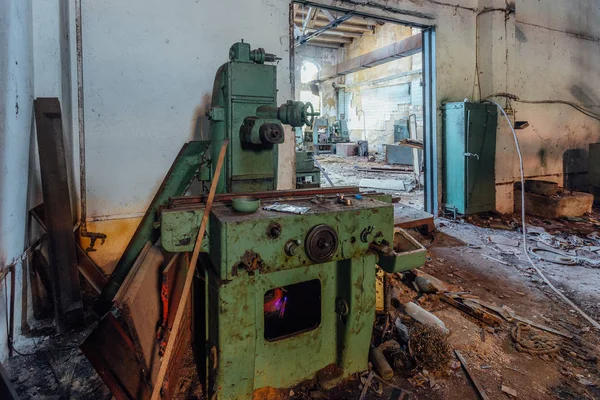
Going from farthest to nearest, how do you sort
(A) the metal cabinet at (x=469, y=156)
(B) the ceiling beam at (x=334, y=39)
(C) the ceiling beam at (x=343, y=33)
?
(B) the ceiling beam at (x=334, y=39), (C) the ceiling beam at (x=343, y=33), (A) the metal cabinet at (x=469, y=156)

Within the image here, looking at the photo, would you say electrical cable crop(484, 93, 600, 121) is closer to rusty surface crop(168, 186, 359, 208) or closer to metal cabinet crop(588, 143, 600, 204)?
metal cabinet crop(588, 143, 600, 204)

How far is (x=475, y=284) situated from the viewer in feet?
7.79

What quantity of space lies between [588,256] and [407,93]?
8543mm

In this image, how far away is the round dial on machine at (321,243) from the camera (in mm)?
1201

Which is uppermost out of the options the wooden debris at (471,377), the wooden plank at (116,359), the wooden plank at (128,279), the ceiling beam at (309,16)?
the ceiling beam at (309,16)

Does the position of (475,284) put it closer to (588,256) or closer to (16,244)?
(588,256)

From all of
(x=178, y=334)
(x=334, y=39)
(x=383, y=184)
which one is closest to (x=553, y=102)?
(x=383, y=184)

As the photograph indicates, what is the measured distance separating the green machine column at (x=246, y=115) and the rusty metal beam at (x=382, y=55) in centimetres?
377

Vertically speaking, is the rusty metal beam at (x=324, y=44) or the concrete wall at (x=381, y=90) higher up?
the rusty metal beam at (x=324, y=44)

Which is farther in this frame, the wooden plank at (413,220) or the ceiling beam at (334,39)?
the ceiling beam at (334,39)

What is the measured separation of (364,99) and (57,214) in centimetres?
1149

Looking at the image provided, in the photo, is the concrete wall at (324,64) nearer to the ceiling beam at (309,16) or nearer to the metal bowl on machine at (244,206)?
the ceiling beam at (309,16)

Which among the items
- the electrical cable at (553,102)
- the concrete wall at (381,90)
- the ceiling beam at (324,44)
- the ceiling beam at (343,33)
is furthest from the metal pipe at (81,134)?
the ceiling beam at (324,44)

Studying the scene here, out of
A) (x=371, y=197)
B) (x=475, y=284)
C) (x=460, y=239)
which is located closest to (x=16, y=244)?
(x=371, y=197)
